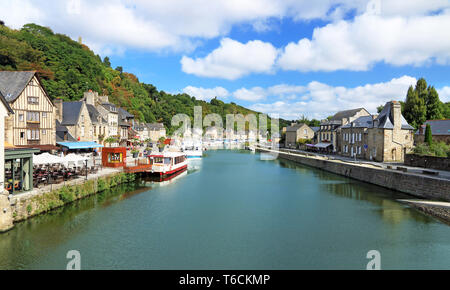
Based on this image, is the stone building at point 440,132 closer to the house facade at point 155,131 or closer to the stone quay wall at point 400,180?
the stone quay wall at point 400,180

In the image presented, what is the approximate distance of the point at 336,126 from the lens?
52656mm

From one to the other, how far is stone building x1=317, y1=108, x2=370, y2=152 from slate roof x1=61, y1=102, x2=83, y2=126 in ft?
130

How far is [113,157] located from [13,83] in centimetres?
1028

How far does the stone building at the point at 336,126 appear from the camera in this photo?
50.1 metres

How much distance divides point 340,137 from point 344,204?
30222mm

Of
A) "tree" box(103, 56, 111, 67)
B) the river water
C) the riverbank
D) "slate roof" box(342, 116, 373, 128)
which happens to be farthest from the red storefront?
"tree" box(103, 56, 111, 67)

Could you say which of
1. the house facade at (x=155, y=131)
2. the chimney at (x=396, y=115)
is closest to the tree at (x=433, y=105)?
the chimney at (x=396, y=115)

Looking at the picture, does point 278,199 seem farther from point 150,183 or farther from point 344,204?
point 150,183

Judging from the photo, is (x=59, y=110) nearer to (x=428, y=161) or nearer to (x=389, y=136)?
(x=389, y=136)

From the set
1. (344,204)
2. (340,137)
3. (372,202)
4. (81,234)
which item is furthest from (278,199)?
(340,137)

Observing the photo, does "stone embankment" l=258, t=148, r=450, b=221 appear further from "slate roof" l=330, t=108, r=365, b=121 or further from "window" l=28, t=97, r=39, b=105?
"window" l=28, t=97, r=39, b=105

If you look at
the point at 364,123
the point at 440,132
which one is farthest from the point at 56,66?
the point at 440,132

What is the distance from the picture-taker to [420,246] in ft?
43.0
